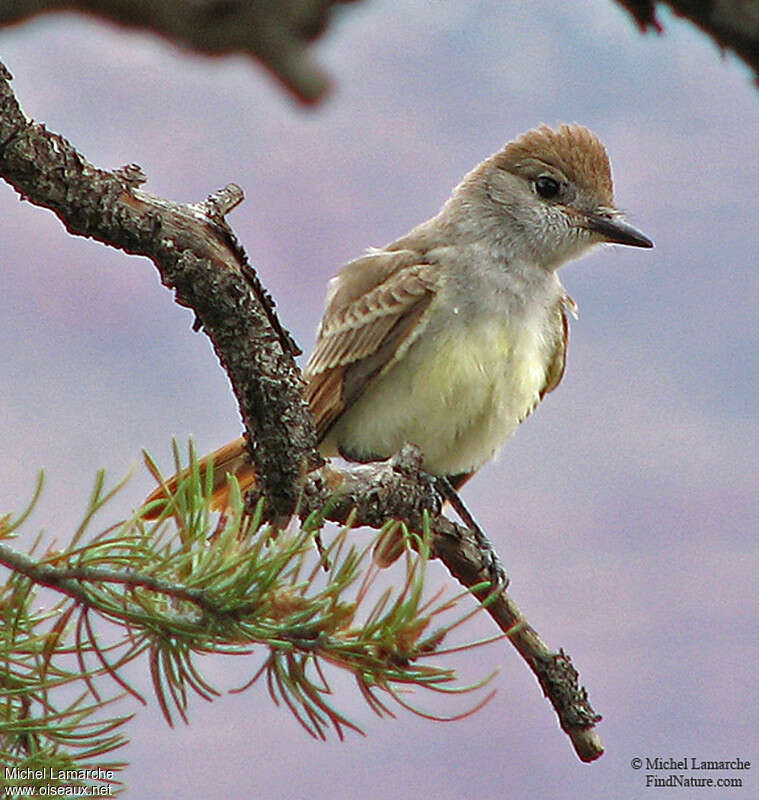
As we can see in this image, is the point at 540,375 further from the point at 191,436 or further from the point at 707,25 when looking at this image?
the point at 707,25

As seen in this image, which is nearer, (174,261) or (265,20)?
(265,20)

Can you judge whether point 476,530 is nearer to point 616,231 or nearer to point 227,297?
point 616,231

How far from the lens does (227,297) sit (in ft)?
5.72

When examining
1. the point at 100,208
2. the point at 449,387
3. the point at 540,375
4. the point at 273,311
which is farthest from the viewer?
the point at 540,375

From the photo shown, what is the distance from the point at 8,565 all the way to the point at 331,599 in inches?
18.2

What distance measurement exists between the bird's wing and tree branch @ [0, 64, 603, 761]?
78 cm

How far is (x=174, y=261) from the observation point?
1702 mm

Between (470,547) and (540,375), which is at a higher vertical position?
(540,375)

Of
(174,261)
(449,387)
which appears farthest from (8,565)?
(449,387)

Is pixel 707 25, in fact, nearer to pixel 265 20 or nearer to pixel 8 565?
pixel 265 20

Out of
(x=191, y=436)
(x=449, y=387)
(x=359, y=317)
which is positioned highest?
(x=359, y=317)

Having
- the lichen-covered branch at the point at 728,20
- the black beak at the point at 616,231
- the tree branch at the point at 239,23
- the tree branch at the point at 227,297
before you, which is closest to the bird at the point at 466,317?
the black beak at the point at 616,231

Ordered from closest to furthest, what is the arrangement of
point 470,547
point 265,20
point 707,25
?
point 265,20
point 707,25
point 470,547

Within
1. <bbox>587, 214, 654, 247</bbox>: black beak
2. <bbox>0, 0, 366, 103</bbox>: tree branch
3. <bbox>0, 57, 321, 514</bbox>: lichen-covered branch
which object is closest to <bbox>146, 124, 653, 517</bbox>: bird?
<bbox>587, 214, 654, 247</bbox>: black beak
